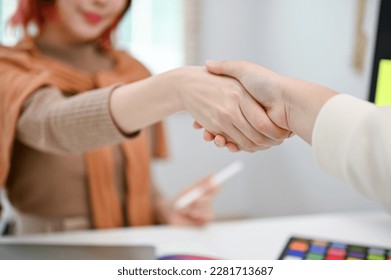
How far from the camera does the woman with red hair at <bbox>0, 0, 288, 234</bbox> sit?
0.41m

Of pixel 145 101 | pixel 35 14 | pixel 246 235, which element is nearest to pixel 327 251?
pixel 246 235

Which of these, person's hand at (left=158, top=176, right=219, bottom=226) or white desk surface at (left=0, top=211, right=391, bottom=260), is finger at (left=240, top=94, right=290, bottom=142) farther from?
person's hand at (left=158, top=176, right=219, bottom=226)

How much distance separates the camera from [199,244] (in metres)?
0.59

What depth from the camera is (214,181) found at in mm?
722

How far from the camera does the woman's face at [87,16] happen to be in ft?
1.39

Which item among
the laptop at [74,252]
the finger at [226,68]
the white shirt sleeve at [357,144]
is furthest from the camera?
the laptop at [74,252]

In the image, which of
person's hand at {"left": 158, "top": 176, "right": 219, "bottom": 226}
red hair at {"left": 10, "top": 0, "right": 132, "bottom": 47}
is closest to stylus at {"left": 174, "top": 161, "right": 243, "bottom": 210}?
person's hand at {"left": 158, "top": 176, "right": 219, "bottom": 226}

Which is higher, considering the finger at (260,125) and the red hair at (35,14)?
the red hair at (35,14)

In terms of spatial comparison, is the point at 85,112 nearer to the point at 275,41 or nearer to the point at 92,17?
the point at 92,17

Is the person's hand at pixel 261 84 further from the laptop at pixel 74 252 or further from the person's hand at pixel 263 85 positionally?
the laptop at pixel 74 252

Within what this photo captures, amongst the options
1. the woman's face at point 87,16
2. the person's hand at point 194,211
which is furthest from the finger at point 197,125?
the person's hand at point 194,211

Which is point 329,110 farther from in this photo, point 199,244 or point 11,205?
point 11,205

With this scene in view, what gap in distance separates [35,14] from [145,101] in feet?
0.55
